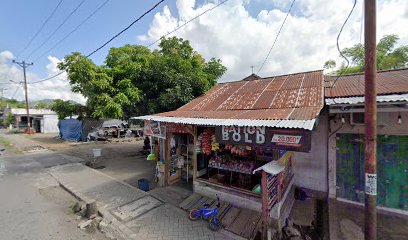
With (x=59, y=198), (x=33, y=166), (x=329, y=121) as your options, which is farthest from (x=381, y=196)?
(x=33, y=166)

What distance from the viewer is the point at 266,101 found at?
7.00 meters

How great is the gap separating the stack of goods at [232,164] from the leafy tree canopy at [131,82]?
15.5ft

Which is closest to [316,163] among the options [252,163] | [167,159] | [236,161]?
[252,163]

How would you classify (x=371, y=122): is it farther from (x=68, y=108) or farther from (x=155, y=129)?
(x=68, y=108)

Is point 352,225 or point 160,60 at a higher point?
point 160,60

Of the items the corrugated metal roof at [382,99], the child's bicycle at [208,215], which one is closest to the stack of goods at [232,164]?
the child's bicycle at [208,215]

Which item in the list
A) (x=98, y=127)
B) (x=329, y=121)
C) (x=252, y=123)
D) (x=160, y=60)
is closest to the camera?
(x=252, y=123)

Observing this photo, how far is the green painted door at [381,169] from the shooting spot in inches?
227

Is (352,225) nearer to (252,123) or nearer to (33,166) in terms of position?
(252,123)

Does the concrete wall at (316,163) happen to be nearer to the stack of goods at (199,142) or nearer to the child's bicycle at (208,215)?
the child's bicycle at (208,215)

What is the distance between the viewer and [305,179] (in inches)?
283

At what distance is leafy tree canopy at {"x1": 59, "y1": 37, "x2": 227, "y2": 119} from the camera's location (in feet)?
33.2

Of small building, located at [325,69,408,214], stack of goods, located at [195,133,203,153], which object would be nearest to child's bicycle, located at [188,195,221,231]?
stack of goods, located at [195,133,203,153]

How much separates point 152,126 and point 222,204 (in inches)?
170
